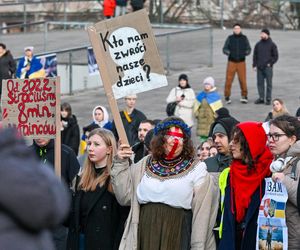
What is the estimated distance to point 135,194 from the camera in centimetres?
653

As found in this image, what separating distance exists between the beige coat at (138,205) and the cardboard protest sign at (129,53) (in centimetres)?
63

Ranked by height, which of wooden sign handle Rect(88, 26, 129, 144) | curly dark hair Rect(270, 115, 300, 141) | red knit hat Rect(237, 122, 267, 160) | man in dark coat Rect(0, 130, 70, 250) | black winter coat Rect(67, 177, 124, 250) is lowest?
black winter coat Rect(67, 177, 124, 250)

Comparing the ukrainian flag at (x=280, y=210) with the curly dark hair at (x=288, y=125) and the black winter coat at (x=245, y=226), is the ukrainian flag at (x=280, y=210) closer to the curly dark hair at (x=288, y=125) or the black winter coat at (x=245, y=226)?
the black winter coat at (x=245, y=226)

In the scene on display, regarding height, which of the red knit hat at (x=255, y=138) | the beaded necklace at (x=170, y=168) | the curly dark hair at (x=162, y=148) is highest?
the red knit hat at (x=255, y=138)

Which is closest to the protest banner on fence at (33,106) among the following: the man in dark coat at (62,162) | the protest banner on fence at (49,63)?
the man in dark coat at (62,162)

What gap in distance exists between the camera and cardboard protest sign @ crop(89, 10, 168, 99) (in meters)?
6.98

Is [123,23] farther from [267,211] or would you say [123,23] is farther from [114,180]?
[267,211]

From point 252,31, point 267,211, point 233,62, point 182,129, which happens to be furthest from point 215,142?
point 252,31

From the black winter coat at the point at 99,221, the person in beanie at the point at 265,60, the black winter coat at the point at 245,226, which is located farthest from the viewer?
the person in beanie at the point at 265,60

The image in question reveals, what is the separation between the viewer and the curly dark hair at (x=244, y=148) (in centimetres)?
627

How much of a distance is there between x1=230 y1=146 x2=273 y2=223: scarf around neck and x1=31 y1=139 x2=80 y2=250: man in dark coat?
1.82m

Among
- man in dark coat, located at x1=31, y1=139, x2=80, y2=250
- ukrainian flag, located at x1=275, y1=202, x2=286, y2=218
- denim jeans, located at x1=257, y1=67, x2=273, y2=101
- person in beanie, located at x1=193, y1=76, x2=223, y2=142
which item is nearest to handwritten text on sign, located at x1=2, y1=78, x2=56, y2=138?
man in dark coat, located at x1=31, y1=139, x2=80, y2=250

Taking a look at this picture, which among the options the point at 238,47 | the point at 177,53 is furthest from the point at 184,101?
the point at 177,53

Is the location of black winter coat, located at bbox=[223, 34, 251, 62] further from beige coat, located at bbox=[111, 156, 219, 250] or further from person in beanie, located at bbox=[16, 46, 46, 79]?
beige coat, located at bbox=[111, 156, 219, 250]
